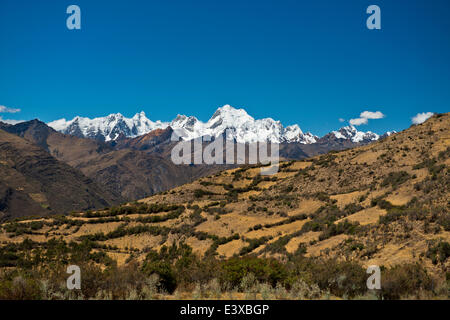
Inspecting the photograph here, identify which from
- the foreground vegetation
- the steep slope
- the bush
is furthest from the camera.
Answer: the steep slope

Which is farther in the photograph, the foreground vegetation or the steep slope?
the steep slope

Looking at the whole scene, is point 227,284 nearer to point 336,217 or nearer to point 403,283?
point 403,283

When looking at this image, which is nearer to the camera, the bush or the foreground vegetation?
the foreground vegetation

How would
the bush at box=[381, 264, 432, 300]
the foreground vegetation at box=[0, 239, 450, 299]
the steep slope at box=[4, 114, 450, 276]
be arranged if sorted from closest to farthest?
the foreground vegetation at box=[0, 239, 450, 299]
the bush at box=[381, 264, 432, 300]
the steep slope at box=[4, 114, 450, 276]

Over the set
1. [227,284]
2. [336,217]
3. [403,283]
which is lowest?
[227,284]

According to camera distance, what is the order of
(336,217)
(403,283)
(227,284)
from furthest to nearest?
(336,217) < (227,284) < (403,283)

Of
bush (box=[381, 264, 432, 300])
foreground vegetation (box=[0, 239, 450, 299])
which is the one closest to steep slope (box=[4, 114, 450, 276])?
bush (box=[381, 264, 432, 300])

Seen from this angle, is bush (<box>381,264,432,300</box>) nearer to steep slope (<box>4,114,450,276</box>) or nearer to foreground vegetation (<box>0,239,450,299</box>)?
foreground vegetation (<box>0,239,450,299</box>)

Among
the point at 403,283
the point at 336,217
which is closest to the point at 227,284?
the point at 403,283

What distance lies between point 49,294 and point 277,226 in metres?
35.3

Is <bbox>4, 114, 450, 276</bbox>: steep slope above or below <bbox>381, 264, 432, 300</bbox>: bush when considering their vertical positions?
above

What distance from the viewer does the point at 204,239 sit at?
4281 cm
